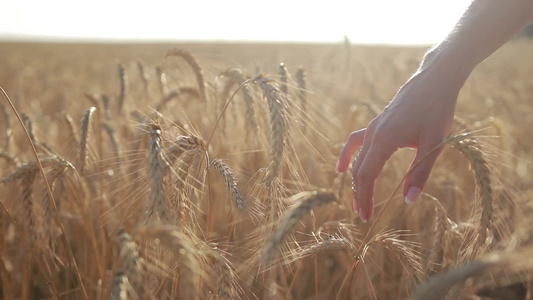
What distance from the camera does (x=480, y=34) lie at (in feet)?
4.50

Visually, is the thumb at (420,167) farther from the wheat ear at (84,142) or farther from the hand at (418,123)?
the wheat ear at (84,142)

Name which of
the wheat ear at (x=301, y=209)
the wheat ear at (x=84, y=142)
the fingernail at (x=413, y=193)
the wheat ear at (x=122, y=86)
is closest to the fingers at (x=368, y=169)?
the fingernail at (x=413, y=193)

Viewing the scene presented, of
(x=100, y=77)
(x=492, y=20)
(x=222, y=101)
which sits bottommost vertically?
(x=100, y=77)

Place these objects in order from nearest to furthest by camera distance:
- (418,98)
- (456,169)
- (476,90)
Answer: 1. (418,98)
2. (456,169)
3. (476,90)

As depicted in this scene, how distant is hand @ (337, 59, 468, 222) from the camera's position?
136 centimetres

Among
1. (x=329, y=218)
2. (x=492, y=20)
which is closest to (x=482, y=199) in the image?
(x=492, y=20)

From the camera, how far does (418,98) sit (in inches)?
53.9

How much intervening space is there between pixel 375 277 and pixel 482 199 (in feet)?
3.97

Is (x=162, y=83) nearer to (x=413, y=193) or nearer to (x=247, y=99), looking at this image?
(x=247, y=99)

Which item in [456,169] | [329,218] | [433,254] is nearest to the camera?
[433,254]

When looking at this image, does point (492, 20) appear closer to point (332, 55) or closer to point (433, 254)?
point (433, 254)

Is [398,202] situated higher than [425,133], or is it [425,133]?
[425,133]

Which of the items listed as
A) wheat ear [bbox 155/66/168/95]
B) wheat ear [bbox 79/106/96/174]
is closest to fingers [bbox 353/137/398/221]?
wheat ear [bbox 79/106/96/174]

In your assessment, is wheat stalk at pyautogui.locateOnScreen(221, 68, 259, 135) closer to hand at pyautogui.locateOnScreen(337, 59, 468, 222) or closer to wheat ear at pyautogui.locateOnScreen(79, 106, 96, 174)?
wheat ear at pyautogui.locateOnScreen(79, 106, 96, 174)
